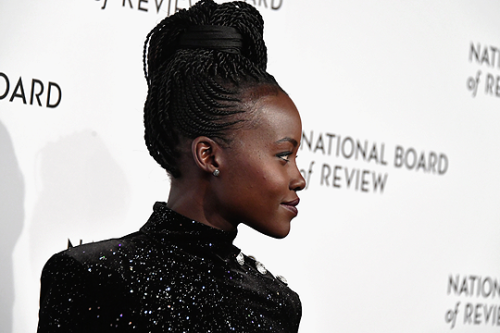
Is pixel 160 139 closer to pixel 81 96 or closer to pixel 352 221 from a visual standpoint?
pixel 81 96

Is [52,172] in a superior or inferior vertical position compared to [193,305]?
superior

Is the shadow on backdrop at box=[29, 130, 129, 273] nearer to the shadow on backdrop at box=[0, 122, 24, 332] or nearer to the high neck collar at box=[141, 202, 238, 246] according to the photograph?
the shadow on backdrop at box=[0, 122, 24, 332]

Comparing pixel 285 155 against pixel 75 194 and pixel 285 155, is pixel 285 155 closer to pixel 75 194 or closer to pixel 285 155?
pixel 285 155

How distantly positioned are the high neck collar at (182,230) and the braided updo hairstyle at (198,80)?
63 millimetres

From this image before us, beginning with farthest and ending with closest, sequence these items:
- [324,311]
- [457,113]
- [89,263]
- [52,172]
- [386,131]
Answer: [457,113] → [386,131] → [324,311] → [52,172] → [89,263]

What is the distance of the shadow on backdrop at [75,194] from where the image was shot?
4.06 ft

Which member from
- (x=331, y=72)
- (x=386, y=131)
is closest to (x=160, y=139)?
(x=331, y=72)

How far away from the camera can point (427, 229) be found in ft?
5.89

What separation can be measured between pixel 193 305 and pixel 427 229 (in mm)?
1045

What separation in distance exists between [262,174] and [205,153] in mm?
83

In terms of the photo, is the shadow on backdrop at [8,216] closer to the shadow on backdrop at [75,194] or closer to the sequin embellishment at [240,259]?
the shadow on backdrop at [75,194]

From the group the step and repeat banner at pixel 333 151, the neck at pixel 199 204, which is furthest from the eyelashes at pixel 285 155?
the step and repeat banner at pixel 333 151

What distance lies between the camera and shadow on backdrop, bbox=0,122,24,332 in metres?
1.19

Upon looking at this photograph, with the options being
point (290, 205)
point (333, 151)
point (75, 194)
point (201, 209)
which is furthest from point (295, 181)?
point (333, 151)
